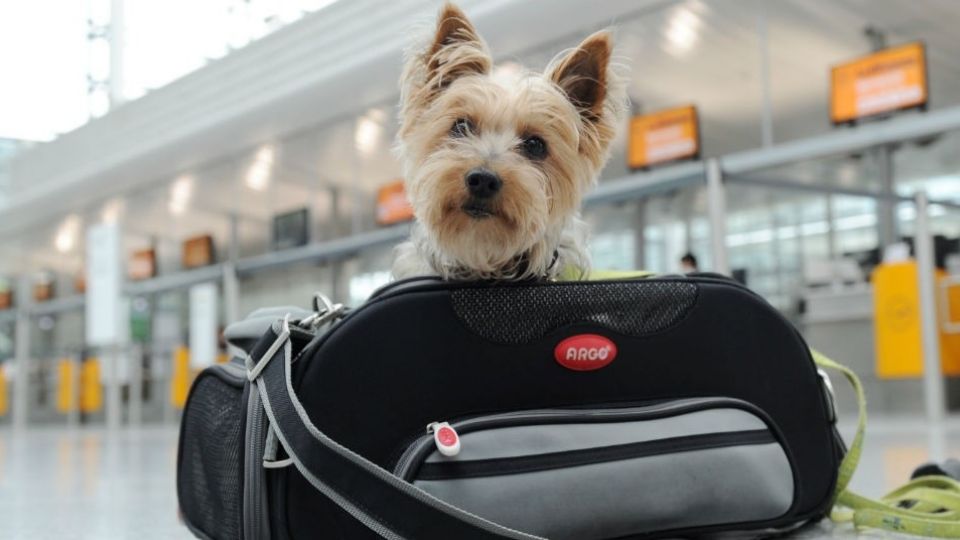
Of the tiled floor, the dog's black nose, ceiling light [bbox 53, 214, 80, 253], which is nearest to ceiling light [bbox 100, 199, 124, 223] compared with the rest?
ceiling light [bbox 53, 214, 80, 253]

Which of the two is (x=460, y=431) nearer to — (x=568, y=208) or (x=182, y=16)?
(x=568, y=208)

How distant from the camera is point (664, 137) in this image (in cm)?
1041

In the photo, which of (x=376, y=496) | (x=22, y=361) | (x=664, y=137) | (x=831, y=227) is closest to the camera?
(x=376, y=496)

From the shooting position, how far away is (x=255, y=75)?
1105cm

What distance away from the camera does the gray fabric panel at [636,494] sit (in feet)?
4.27

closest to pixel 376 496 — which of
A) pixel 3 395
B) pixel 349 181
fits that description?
pixel 349 181

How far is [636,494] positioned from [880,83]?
28.3 ft

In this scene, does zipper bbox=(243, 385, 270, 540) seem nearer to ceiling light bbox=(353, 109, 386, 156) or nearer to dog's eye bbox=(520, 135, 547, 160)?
dog's eye bbox=(520, 135, 547, 160)

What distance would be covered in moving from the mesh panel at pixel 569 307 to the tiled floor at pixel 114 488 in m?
0.56

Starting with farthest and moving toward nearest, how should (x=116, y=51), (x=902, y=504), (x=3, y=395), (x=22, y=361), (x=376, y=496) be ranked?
(x=3, y=395)
(x=116, y=51)
(x=22, y=361)
(x=902, y=504)
(x=376, y=496)

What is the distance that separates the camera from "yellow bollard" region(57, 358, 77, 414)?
13664mm

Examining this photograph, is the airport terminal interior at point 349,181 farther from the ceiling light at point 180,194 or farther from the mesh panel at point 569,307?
the mesh panel at point 569,307

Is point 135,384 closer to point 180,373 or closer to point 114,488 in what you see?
point 180,373

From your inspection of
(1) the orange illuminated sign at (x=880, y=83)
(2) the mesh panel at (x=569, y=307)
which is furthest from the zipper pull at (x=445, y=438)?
(1) the orange illuminated sign at (x=880, y=83)
